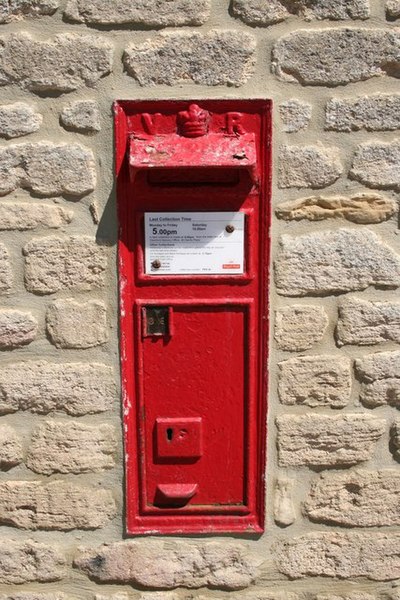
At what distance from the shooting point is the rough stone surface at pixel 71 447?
2.00 metres

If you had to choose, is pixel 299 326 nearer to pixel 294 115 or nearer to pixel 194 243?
pixel 194 243

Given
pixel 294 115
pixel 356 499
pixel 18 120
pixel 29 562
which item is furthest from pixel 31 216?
pixel 356 499

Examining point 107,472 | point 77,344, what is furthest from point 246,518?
point 77,344

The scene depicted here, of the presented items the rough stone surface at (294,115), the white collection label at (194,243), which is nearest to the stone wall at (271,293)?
the rough stone surface at (294,115)

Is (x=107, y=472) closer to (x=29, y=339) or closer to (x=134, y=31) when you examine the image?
(x=29, y=339)

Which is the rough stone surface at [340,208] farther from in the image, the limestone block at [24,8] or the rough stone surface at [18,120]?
the limestone block at [24,8]

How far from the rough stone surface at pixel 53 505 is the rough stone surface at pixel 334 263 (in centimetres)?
93

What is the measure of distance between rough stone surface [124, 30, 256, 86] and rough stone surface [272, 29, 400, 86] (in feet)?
0.35

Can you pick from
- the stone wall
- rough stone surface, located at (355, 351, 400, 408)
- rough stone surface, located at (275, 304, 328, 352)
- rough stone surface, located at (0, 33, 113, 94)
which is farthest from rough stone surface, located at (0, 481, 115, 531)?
rough stone surface, located at (0, 33, 113, 94)

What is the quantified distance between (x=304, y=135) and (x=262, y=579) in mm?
1459

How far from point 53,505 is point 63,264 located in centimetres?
80

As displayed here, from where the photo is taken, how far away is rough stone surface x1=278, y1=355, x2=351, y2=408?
6.43 feet

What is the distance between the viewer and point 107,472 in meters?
2.02

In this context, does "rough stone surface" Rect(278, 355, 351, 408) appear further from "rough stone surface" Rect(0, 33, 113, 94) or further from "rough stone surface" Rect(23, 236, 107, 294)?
"rough stone surface" Rect(0, 33, 113, 94)
